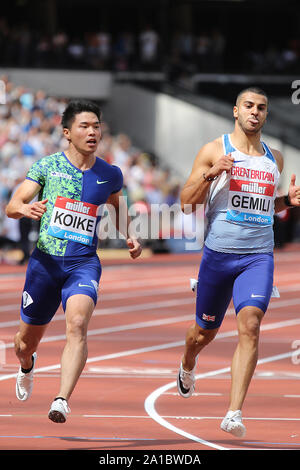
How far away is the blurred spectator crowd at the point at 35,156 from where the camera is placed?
22.9 meters

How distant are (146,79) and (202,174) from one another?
28675 millimetres

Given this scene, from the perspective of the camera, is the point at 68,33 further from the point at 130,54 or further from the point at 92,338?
the point at 92,338

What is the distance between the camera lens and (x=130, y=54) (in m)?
37.8

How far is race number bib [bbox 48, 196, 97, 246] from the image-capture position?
8.27 meters

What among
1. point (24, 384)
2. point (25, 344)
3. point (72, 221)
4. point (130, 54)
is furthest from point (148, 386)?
point (130, 54)

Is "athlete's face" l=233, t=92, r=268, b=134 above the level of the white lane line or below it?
above

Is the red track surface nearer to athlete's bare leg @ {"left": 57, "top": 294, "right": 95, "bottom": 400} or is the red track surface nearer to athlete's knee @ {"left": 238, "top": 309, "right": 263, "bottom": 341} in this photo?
athlete's bare leg @ {"left": 57, "top": 294, "right": 95, "bottom": 400}

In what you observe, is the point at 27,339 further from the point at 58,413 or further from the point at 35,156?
the point at 35,156

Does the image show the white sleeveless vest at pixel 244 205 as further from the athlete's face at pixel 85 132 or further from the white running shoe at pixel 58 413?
the white running shoe at pixel 58 413

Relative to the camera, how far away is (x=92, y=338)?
45.3 ft

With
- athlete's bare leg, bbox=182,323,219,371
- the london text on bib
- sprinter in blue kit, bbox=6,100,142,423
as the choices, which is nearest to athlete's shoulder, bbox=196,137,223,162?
the london text on bib

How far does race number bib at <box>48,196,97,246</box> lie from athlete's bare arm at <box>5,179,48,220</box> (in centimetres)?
21

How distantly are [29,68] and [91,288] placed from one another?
2853 cm
